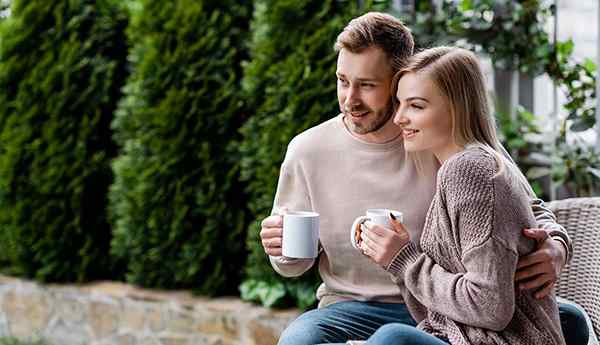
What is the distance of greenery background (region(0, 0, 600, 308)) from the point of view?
390cm

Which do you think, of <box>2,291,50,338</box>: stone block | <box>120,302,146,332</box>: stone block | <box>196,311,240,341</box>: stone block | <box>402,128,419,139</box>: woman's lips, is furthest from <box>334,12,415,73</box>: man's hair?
<box>2,291,50,338</box>: stone block

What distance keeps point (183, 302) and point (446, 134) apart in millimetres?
2470

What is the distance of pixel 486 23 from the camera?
397 cm

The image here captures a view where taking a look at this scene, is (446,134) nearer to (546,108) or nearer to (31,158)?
(546,108)

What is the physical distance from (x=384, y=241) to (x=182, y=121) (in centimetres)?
238

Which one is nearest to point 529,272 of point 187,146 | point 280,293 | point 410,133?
point 410,133

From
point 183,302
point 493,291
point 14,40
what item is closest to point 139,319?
point 183,302

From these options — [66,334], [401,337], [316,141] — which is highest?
[316,141]

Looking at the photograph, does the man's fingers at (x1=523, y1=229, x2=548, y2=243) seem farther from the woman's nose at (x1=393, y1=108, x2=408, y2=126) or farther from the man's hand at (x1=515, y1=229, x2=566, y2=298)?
the woman's nose at (x1=393, y1=108, x2=408, y2=126)

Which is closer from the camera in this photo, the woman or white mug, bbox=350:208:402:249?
the woman

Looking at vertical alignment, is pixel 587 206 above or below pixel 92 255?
above

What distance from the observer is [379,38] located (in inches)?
87.1

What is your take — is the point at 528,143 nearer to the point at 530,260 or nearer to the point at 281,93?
the point at 281,93

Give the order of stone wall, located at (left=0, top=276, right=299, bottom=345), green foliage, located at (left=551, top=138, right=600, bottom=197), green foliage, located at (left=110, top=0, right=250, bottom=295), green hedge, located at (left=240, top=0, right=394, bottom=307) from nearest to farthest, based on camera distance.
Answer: green foliage, located at (left=551, top=138, right=600, bottom=197) < green hedge, located at (left=240, top=0, right=394, bottom=307) < stone wall, located at (left=0, top=276, right=299, bottom=345) < green foliage, located at (left=110, top=0, right=250, bottom=295)
